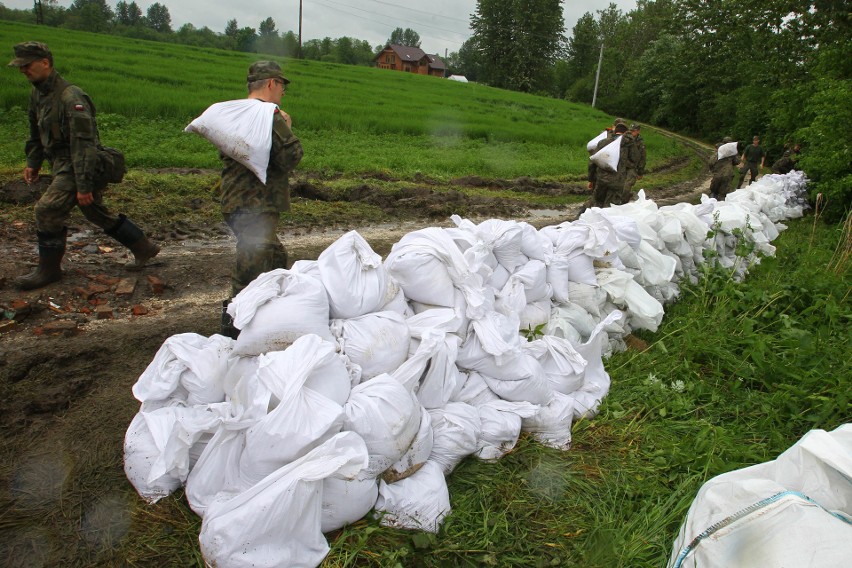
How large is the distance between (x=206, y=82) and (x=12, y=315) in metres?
14.5

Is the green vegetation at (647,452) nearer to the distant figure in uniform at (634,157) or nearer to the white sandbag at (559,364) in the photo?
the white sandbag at (559,364)

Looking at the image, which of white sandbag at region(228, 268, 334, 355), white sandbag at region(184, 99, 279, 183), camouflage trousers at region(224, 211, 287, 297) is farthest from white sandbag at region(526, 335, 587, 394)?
white sandbag at region(184, 99, 279, 183)

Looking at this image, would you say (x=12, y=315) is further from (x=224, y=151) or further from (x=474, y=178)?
(x=474, y=178)

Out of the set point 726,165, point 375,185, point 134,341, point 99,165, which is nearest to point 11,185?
point 99,165

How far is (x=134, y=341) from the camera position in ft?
11.0

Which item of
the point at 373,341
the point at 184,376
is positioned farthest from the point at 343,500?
the point at 184,376

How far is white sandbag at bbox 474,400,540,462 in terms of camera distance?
7.88 feet

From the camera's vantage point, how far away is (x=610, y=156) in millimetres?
7359

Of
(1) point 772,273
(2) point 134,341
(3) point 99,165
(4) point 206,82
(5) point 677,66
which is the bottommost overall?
(2) point 134,341

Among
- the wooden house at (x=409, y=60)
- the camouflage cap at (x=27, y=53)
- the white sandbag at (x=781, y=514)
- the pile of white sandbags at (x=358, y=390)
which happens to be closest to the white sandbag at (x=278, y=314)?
the pile of white sandbags at (x=358, y=390)

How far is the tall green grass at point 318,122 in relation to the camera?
9695mm

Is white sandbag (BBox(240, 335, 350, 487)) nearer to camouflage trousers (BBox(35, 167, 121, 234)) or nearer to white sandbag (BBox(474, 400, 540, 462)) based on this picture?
white sandbag (BBox(474, 400, 540, 462))

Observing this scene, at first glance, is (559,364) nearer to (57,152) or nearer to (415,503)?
(415,503)

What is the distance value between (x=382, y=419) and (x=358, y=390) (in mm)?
166
